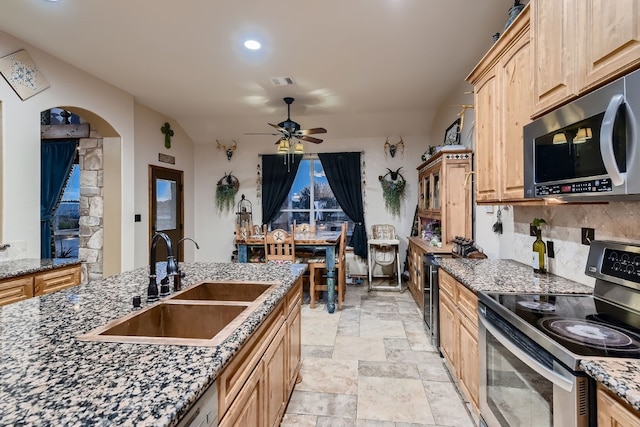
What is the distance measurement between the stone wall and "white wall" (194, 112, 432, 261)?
2.10 m

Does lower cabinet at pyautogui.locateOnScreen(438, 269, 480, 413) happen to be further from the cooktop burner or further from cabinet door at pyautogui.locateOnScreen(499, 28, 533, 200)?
cabinet door at pyautogui.locateOnScreen(499, 28, 533, 200)

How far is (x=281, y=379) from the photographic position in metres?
1.86

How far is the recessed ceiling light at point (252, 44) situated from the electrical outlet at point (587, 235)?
2.93 meters

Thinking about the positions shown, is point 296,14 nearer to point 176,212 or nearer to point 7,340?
point 7,340

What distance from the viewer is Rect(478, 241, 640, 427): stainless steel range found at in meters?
1.06

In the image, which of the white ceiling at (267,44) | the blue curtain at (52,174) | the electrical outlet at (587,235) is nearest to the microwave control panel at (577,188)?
the electrical outlet at (587,235)

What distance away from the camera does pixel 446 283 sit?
254cm

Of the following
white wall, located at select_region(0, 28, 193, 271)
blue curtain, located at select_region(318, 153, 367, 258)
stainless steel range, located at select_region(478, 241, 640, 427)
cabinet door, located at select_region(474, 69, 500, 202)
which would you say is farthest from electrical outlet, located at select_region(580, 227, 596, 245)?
white wall, located at select_region(0, 28, 193, 271)

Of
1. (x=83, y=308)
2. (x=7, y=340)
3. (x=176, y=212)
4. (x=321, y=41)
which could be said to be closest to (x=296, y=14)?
(x=321, y=41)

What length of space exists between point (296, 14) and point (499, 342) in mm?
2631

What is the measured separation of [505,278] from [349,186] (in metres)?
3.93

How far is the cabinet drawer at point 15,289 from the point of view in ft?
7.42

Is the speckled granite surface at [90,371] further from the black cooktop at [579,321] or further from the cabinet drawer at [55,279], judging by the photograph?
the cabinet drawer at [55,279]

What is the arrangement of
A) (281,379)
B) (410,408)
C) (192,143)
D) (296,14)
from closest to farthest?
(281,379)
(410,408)
(296,14)
(192,143)
